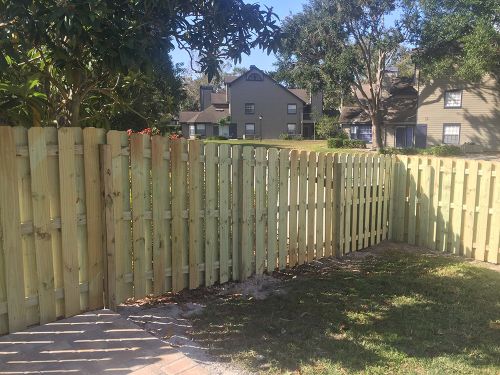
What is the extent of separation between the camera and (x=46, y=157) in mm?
3775

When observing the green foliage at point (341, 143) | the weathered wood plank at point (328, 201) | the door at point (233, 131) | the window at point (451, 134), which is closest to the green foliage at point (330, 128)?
the green foliage at point (341, 143)

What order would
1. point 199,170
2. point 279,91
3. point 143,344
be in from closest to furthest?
point 143,344, point 199,170, point 279,91

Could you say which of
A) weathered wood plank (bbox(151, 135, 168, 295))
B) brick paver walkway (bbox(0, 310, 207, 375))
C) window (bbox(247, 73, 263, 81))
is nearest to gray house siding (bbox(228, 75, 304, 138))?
window (bbox(247, 73, 263, 81))

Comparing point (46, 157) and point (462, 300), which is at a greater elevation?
point (46, 157)

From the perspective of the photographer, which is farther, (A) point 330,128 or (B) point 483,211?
(A) point 330,128

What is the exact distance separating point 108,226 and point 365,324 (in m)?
2.65

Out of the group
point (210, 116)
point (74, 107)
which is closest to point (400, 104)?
point (210, 116)

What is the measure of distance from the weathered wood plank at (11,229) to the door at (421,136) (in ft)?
134

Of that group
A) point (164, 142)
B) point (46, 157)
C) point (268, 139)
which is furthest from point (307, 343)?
point (268, 139)

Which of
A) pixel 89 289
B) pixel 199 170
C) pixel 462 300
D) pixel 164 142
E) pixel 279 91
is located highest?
pixel 279 91

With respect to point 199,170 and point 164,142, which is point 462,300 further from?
point 164,142

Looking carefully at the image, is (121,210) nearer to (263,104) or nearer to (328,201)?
(328,201)

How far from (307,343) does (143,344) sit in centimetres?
141

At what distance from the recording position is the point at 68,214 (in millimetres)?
3949
